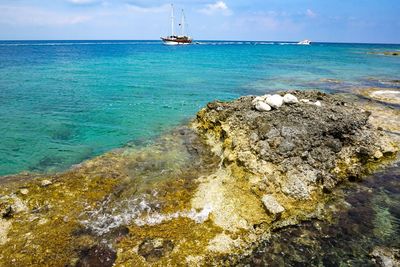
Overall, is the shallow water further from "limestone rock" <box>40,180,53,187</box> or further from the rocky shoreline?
"limestone rock" <box>40,180,53,187</box>

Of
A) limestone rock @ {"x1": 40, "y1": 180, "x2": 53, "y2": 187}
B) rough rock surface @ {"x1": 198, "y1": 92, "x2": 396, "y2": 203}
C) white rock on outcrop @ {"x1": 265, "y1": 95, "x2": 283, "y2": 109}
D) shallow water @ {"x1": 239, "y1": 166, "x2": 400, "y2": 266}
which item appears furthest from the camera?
white rock on outcrop @ {"x1": 265, "y1": 95, "x2": 283, "y2": 109}

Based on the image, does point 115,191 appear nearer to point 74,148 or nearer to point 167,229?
point 167,229

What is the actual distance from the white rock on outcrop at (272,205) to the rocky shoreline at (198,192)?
0.12 ft

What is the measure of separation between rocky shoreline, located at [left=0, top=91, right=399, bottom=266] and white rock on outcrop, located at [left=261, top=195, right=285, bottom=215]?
0.12 ft

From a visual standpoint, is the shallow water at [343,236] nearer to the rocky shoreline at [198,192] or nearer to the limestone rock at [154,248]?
the rocky shoreline at [198,192]

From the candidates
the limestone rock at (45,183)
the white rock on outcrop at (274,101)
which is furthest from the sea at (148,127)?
the white rock on outcrop at (274,101)

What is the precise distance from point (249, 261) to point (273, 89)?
2794 centimetres

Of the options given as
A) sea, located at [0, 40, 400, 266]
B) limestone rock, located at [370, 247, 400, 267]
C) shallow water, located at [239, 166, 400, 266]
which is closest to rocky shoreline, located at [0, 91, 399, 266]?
shallow water, located at [239, 166, 400, 266]

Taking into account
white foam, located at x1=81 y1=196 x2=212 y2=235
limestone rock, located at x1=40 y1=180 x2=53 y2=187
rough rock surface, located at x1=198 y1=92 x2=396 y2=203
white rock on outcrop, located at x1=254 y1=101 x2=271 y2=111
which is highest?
white rock on outcrop, located at x1=254 y1=101 x2=271 y2=111

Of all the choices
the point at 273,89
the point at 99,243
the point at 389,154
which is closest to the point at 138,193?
the point at 99,243

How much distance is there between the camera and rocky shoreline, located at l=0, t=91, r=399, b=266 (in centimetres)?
927

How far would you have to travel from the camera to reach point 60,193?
12164mm

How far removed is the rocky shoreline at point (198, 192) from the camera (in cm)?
927

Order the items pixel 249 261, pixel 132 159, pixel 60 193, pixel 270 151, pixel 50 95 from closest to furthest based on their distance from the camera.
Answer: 1. pixel 249 261
2. pixel 60 193
3. pixel 270 151
4. pixel 132 159
5. pixel 50 95
